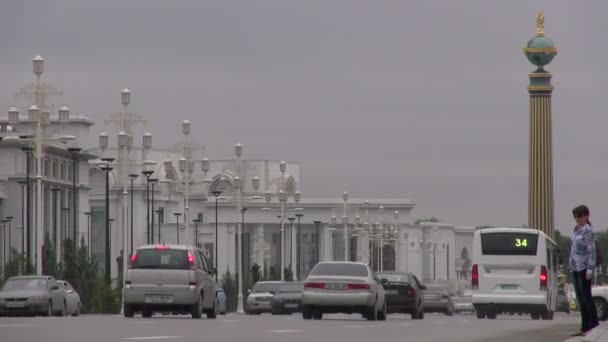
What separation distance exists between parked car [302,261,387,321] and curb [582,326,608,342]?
13301mm

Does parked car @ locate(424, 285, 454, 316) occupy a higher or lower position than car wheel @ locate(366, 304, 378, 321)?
lower

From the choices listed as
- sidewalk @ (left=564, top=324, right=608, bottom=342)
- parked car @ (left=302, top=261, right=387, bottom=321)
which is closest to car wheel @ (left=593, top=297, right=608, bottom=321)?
parked car @ (left=302, top=261, right=387, bottom=321)

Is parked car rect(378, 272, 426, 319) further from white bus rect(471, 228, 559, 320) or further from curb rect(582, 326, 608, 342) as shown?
curb rect(582, 326, 608, 342)

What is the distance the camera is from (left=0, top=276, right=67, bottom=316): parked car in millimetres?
47625

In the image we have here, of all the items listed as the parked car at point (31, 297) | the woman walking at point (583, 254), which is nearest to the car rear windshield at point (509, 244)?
the parked car at point (31, 297)

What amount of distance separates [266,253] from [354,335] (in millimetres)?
158611

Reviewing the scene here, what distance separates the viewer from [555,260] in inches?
2283

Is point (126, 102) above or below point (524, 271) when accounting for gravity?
above

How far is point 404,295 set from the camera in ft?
173

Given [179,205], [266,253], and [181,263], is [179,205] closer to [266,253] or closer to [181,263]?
[266,253]

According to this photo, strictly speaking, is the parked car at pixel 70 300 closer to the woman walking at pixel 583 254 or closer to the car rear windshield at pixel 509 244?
the car rear windshield at pixel 509 244

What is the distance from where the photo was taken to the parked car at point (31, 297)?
4762 cm

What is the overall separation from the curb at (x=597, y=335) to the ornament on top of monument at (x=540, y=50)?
125491 mm

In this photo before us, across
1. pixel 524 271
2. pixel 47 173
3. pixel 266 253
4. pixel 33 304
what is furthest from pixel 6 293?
pixel 266 253
